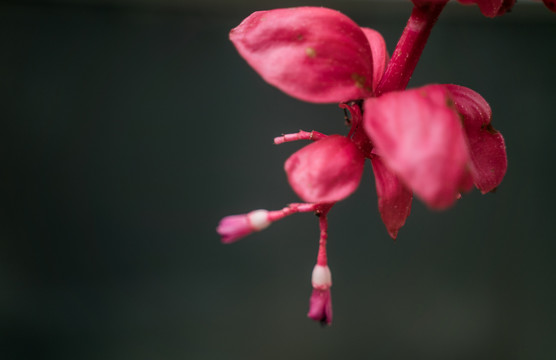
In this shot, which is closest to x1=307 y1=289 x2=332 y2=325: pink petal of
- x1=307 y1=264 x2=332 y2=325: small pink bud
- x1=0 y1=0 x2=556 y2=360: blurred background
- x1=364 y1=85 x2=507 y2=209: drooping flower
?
x1=307 y1=264 x2=332 y2=325: small pink bud

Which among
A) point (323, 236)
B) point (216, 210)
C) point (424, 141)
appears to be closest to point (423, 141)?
point (424, 141)

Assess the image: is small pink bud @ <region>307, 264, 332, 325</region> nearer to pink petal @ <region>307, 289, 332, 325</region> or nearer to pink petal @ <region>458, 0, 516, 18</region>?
pink petal @ <region>307, 289, 332, 325</region>

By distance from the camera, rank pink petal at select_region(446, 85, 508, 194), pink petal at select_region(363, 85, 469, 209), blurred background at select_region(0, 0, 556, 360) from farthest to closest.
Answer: blurred background at select_region(0, 0, 556, 360) → pink petal at select_region(446, 85, 508, 194) → pink petal at select_region(363, 85, 469, 209)

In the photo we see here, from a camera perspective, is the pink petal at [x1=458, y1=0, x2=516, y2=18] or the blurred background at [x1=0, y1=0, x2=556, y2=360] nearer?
the pink petal at [x1=458, y1=0, x2=516, y2=18]

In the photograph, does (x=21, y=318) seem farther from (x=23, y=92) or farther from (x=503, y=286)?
(x=503, y=286)

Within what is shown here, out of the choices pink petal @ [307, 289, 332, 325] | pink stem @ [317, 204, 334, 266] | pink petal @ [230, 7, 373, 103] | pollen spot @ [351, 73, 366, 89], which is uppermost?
pink petal @ [230, 7, 373, 103]

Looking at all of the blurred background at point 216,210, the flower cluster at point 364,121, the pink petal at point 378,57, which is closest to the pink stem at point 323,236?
the flower cluster at point 364,121

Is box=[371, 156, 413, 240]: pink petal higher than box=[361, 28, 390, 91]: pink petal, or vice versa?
box=[361, 28, 390, 91]: pink petal
